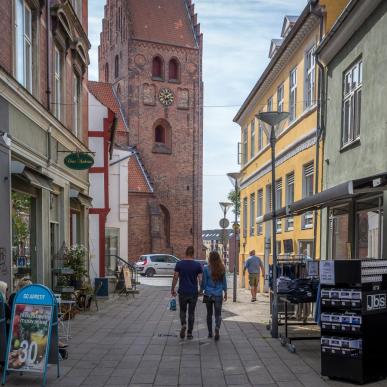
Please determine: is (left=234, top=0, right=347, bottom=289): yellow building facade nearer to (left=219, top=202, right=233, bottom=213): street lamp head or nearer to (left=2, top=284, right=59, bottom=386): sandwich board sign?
(left=219, top=202, right=233, bottom=213): street lamp head

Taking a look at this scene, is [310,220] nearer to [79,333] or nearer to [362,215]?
[362,215]

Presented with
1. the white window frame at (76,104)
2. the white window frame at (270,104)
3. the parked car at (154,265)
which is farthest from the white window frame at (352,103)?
the parked car at (154,265)

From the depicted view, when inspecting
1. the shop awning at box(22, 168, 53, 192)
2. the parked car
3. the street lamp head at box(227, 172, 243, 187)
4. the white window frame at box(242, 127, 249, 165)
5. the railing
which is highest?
the white window frame at box(242, 127, 249, 165)

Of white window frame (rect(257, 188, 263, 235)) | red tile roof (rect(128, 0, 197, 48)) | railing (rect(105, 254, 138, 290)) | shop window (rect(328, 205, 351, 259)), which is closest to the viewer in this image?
shop window (rect(328, 205, 351, 259))

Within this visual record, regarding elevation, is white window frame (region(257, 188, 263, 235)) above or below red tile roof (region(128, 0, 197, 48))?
below

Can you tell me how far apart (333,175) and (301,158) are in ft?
10.4

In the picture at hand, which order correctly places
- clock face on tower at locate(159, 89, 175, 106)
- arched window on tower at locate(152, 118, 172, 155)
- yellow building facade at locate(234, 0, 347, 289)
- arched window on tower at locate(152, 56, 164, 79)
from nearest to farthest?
yellow building facade at locate(234, 0, 347, 289)
arched window on tower at locate(152, 118, 172, 155)
clock face on tower at locate(159, 89, 175, 106)
arched window on tower at locate(152, 56, 164, 79)

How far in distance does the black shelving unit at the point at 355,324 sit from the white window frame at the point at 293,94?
34.8 feet

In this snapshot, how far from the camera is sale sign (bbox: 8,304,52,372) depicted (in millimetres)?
7008

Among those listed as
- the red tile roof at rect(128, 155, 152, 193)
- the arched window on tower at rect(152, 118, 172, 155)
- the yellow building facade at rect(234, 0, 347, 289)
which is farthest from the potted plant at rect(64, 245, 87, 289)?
the arched window on tower at rect(152, 118, 172, 155)

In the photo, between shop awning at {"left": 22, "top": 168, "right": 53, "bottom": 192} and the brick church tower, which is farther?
the brick church tower

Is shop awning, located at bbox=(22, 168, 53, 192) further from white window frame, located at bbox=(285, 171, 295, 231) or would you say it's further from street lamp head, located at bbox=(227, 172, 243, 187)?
street lamp head, located at bbox=(227, 172, 243, 187)

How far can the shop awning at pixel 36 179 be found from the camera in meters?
11.0

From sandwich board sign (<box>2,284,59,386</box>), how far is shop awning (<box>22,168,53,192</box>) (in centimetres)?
415
